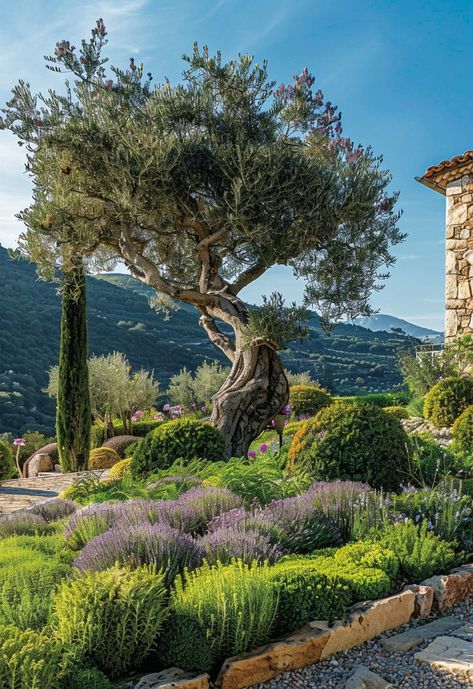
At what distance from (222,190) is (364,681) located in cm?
708

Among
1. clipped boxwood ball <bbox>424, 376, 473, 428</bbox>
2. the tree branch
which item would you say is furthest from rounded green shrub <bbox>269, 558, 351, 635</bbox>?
clipped boxwood ball <bbox>424, 376, 473, 428</bbox>

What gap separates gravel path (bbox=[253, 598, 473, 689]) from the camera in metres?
3.17

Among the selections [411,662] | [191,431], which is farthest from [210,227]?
[411,662]

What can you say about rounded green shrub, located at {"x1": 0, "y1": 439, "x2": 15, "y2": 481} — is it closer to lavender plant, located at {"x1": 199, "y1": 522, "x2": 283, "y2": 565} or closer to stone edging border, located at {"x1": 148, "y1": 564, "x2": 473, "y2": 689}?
lavender plant, located at {"x1": 199, "y1": 522, "x2": 283, "y2": 565}

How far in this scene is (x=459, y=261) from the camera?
12.5m

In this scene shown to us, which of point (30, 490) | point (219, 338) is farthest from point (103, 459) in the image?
point (219, 338)

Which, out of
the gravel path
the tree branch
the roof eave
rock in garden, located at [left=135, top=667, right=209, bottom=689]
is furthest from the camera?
the roof eave

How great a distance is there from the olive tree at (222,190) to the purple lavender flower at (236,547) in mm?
4702

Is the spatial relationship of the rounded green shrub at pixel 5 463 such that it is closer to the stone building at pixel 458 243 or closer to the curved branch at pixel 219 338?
the curved branch at pixel 219 338

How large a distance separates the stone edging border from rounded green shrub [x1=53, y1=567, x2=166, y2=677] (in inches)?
8.0

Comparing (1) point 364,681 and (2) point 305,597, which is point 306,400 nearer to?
(2) point 305,597

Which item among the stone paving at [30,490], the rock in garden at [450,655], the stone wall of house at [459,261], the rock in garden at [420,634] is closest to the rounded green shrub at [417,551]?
the rock in garden at [420,634]

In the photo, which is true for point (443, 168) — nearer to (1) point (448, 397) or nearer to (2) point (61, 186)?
(1) point (448, 397)

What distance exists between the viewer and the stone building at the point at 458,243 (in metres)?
12.3
